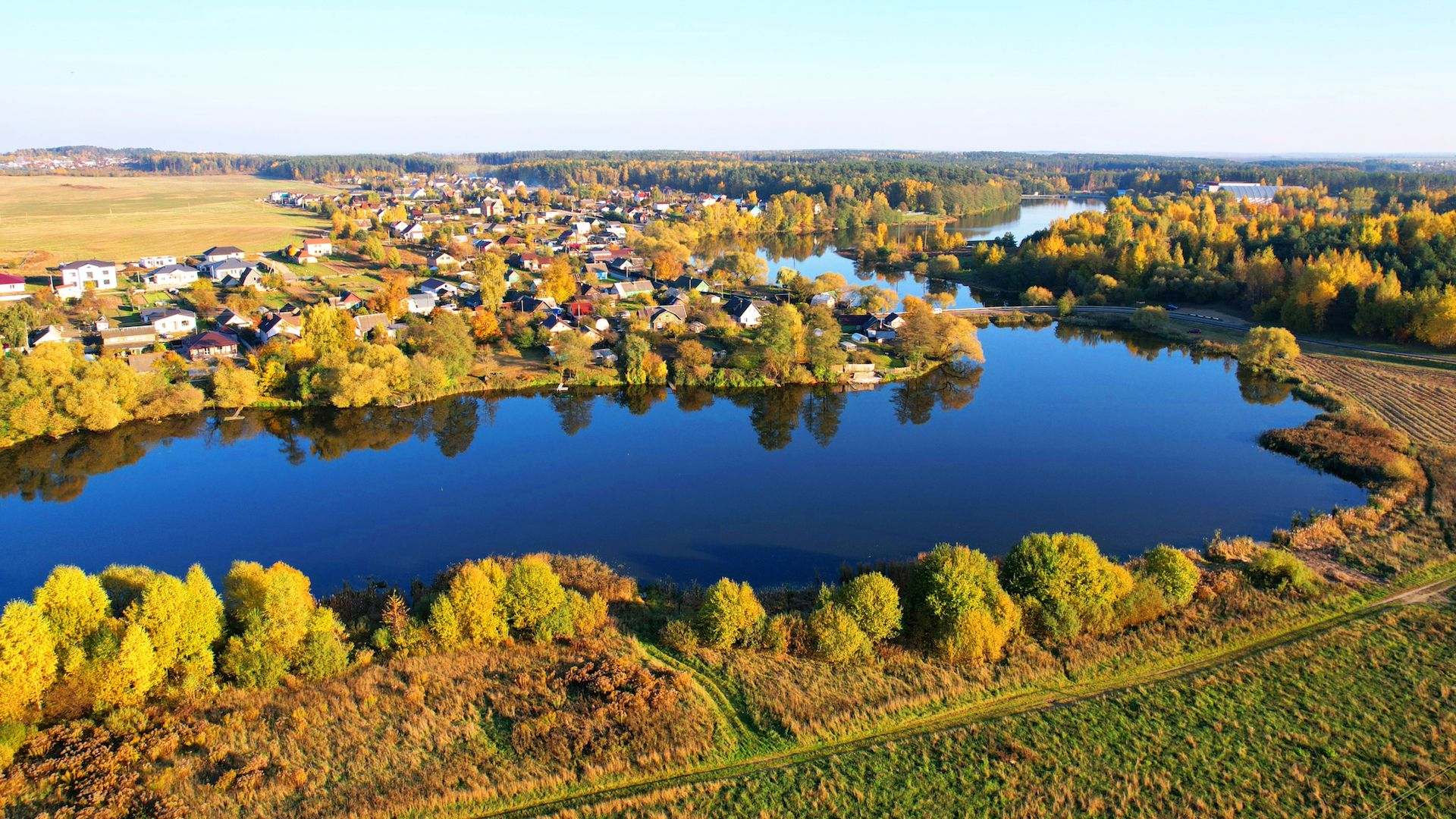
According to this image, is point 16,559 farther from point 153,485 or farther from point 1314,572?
point 1314,572

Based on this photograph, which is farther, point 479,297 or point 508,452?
point 479,297

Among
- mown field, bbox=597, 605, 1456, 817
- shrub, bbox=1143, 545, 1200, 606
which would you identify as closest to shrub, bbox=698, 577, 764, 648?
mown field, bbox=597, 605, 1456, 817

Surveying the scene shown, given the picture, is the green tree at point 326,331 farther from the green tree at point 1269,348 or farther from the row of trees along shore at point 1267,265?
the row of trees along shore at point 1267,265

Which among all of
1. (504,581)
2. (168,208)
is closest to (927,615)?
Answer: (504,581)

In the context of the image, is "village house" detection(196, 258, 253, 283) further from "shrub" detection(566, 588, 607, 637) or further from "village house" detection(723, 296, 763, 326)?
"shrub" detection(566, 588, 607, 637)

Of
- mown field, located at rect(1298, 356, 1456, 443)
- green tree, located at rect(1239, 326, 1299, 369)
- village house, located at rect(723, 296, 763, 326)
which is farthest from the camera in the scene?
village house, located at rect(723, 296, 763, 326)
